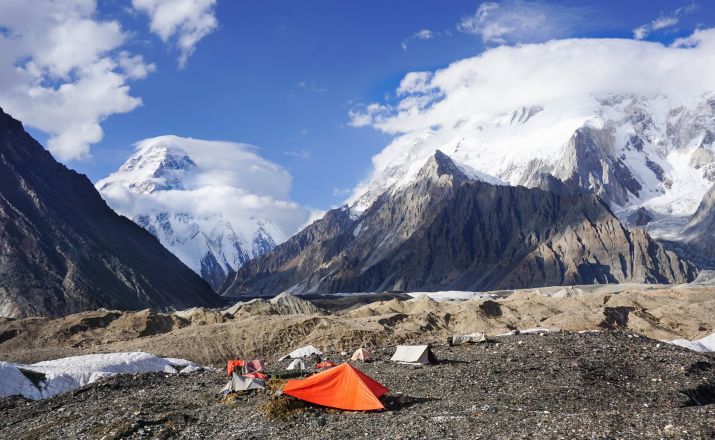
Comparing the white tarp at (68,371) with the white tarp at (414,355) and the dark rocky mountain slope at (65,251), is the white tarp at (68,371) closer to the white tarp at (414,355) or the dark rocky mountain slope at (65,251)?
the white tarp at (414,355)

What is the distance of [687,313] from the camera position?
262 ft

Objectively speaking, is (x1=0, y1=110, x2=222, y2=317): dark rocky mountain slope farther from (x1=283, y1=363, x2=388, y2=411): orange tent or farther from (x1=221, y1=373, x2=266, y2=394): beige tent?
(x1=283, y1=363, x2=388, y2=411): orange tent

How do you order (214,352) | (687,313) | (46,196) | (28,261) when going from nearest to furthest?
(214,352), (687,313), (28,261), (46,196)

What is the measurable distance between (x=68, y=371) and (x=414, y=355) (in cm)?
2346

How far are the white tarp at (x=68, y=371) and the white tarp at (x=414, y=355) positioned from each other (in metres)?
17.2

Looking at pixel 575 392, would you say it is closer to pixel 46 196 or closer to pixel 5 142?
pixel 46 196

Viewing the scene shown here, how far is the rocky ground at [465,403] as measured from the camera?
2372cm

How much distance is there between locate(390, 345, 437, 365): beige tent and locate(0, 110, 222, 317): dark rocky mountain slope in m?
102

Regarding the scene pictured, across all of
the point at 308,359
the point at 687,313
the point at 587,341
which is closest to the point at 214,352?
the point at 308,359

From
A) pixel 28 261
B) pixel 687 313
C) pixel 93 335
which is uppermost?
pixel 28 261

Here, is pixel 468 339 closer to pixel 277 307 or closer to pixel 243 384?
pixel 243 384

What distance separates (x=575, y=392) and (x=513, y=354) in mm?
9413

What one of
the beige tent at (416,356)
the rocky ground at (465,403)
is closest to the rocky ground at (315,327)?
the rocky ground at (465,403)

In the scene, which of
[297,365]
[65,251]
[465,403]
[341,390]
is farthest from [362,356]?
[65,251]
